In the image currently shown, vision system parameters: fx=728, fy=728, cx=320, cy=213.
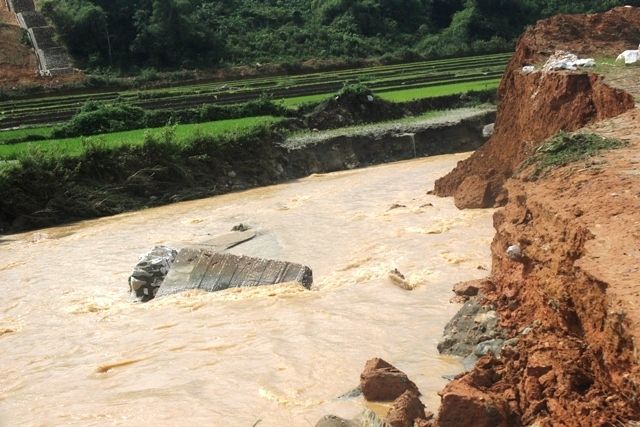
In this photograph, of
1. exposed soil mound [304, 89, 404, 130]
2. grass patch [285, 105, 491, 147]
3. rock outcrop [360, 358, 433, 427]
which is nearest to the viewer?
rock outcrop [360, 358, 433, 427]

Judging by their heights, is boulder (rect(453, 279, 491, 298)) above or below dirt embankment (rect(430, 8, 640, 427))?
below

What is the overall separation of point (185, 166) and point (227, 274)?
9.38 metres

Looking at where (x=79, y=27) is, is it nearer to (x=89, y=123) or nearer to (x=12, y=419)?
(x=89, y=123)

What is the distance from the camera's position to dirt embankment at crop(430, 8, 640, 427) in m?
4.10

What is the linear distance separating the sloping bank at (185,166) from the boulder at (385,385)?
41.6 ft

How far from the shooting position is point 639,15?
15555 mm

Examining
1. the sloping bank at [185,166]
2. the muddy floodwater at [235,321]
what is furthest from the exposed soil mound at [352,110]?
the muddy floodwater at [235,321]

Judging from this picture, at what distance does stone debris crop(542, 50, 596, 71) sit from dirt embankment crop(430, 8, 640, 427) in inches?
166

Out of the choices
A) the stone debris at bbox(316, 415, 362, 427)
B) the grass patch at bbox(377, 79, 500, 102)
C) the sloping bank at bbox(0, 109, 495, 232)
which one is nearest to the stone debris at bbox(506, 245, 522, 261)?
the stone debris at bbox(316, 415, 362, 427)

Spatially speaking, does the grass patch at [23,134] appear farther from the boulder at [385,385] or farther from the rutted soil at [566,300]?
the boulder at [385,385]

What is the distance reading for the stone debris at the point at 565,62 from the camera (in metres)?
12.9

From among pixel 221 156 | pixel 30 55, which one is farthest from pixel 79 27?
pixel 221 156

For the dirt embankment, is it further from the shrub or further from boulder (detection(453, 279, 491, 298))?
the shrub

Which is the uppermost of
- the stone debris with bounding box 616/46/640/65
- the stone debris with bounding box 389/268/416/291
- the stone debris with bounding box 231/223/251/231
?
the stone debris with bounding box 616/46/640/65
